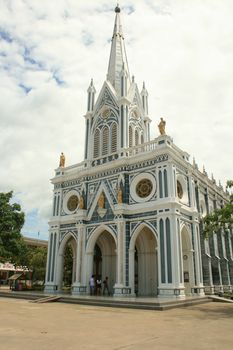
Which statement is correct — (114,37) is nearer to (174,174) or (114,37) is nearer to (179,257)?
(174,174)

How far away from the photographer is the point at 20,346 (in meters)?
6.59

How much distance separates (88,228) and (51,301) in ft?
20.7

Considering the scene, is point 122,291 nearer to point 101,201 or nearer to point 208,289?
point 101,201

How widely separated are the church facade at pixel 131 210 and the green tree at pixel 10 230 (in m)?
3.76

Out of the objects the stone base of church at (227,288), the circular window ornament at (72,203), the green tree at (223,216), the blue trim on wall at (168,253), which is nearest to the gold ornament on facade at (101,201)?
the circular window ornament at (72,203)

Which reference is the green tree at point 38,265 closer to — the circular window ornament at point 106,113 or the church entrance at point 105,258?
the church entrance at point 105,258

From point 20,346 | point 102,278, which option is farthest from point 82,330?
point 102,278

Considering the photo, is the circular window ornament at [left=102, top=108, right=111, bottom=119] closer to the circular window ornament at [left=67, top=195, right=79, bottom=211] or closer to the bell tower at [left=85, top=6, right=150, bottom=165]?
the bell tower at [left=85, top=6, right=150, bottom=165]

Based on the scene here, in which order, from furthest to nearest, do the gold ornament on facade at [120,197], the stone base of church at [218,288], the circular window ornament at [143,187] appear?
1. the stone base of church at [218,288]
2. the gold ornament on facade at [120,197]
3. the circular window ornament at [143,187]

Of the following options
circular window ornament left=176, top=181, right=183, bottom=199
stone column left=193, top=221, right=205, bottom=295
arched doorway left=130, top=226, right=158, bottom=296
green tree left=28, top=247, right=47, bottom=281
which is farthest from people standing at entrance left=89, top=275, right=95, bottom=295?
green tree left=28, top=247, right=47, bottom=281

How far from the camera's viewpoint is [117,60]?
29375 millimetres

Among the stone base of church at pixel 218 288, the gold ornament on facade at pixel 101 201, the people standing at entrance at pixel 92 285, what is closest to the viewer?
the people standing at entrance at pixel 92 285

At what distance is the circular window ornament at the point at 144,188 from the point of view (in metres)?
21.6

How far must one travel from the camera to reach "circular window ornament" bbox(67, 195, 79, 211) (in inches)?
1010
